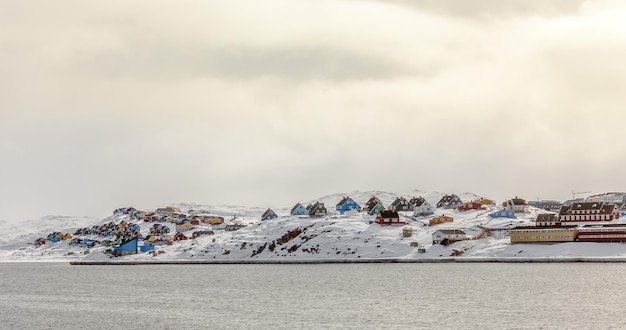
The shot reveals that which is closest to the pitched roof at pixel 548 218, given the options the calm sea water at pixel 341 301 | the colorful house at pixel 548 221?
the colorful house at pixel 548 221

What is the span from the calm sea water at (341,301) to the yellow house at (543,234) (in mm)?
31582

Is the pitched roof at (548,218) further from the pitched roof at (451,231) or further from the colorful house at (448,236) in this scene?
the pitched roof at (451,231)

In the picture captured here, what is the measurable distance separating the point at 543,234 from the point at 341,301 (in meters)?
98.9

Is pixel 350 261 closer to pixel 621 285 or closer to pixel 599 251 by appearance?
pixel 599 251

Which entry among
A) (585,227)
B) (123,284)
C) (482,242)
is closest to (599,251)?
(585,227)

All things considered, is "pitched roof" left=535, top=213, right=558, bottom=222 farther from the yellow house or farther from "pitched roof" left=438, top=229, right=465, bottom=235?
"pitched roof" left=438, top=229, right=465, bottom=235

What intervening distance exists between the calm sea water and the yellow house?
1243 inches

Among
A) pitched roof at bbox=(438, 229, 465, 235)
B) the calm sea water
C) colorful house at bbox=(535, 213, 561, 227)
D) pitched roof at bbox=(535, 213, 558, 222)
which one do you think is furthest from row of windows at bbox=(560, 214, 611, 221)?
the calm sea water

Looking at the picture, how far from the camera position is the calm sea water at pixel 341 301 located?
250 feet

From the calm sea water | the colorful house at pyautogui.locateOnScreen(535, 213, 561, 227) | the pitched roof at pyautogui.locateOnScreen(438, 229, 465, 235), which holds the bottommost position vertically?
the calm sea water

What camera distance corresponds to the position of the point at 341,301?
9512 centimetres

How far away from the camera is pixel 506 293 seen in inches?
3878

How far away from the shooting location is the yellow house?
17750 centimetres

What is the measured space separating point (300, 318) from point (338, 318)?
164 inches
